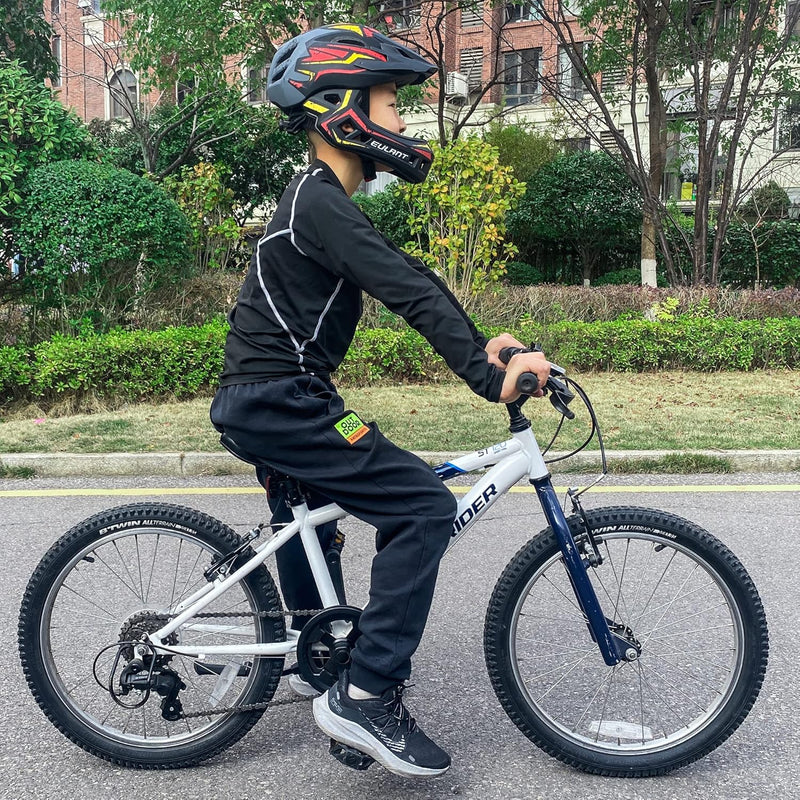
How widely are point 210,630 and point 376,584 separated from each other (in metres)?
0.58

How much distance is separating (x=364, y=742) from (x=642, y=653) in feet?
3.09

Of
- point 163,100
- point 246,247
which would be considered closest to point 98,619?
point 246,247

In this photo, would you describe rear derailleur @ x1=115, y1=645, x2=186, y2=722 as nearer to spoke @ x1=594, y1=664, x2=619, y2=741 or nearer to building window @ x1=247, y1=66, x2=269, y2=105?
spoke @ x1=594, y1=664, x2=619, y2=741

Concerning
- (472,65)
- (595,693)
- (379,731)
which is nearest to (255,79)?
(595,693)

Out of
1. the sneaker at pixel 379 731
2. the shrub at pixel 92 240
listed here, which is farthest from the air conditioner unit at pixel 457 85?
the sneaker at pixel 379 731

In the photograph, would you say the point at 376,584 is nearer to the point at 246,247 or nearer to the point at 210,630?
the point at 210,630

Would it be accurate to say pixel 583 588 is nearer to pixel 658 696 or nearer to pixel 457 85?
pixel 658 696

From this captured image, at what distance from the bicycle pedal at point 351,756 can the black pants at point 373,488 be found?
0.60 feet

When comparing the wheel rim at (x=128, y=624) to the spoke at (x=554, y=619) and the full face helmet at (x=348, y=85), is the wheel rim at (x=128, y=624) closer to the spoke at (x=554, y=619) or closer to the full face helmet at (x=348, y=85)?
the spoke at (x=554, y=619)

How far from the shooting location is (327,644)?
2514 millimetres

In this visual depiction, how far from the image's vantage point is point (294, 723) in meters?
2.89

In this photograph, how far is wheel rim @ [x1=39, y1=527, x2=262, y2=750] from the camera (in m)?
2.57

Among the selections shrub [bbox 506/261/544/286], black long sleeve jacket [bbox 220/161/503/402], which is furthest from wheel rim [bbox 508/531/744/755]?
shrub [bbox 506/261/544/286]

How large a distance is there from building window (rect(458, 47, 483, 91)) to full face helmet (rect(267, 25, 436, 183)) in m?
35.5
